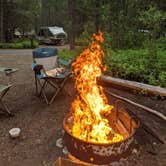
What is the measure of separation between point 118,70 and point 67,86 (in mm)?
1065

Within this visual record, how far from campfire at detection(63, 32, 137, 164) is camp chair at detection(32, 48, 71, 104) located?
2.85ft

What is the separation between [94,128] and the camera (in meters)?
2.13

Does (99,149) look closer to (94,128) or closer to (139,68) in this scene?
(94,128)

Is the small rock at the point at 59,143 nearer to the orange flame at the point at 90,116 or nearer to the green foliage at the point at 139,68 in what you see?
the orange flame at the point at 90,116

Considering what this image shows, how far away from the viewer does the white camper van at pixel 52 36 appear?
16.7 metres

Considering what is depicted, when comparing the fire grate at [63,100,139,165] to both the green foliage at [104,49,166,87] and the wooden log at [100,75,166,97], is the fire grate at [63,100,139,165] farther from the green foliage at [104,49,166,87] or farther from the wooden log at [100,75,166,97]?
the green foliage at [104,49,166,87]

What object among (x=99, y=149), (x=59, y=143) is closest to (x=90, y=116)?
(x=99, y=149)

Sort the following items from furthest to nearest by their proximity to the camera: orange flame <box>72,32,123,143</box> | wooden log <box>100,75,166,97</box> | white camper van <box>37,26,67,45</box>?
white camper van <box>37,26,67,45</box>, wooden log <box>100,75,166,97</box>, orange flame <box>72,32,123,143</box>

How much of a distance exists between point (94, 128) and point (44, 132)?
3.00 feet

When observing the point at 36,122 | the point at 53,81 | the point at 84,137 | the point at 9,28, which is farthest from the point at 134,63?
the point at 9,28

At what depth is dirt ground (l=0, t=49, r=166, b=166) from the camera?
2225 millimetres

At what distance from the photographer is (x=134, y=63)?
4.32 meters

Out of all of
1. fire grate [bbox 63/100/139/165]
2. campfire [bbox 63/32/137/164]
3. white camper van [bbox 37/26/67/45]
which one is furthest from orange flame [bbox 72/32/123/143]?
white camper van [bbox 37/26/67/45]

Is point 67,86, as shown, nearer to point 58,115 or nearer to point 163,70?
point 58,115
